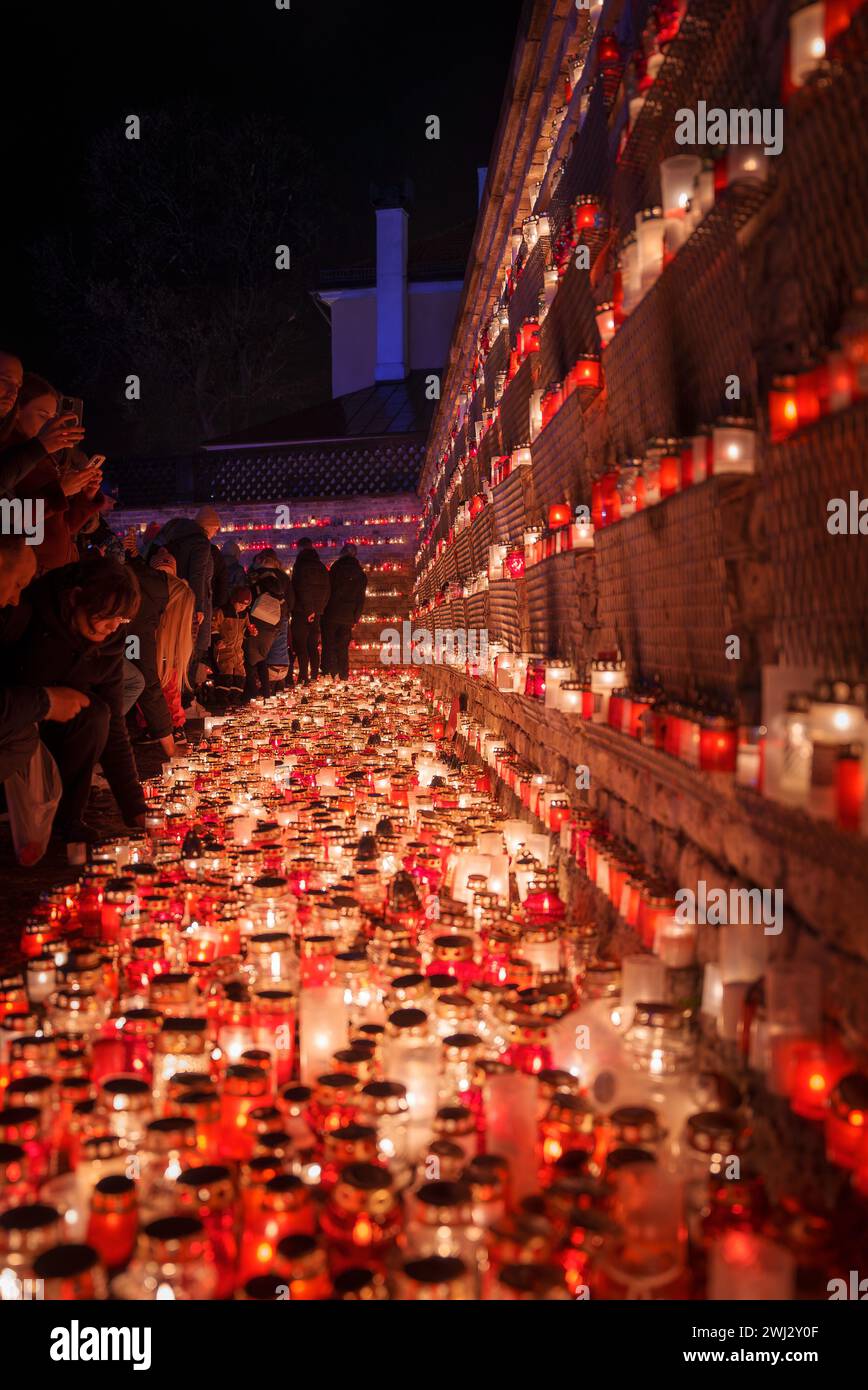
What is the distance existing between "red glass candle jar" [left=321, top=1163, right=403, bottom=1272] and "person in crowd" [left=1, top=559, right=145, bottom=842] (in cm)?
279

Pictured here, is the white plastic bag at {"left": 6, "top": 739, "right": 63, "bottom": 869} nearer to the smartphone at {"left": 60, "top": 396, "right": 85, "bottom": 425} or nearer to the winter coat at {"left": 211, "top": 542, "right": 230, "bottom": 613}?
the smartphone at {"left": 60, "top": 396, "right": 85, "bottom": 425}

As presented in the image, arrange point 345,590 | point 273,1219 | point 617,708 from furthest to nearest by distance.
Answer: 1. point 345,590
2. point 617,708
3. point 273,1219

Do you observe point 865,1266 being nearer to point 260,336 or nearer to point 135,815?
point 135,815

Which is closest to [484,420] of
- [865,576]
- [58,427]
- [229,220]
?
[58,427]

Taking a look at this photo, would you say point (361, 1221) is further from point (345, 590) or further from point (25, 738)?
point (345, 590)

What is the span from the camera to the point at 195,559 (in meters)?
8.98

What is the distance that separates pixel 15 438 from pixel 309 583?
9523 millimetres

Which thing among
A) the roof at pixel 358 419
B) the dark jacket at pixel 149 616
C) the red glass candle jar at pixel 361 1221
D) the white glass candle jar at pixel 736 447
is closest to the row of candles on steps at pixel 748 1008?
the red glass candle jar at pixel 361 1221

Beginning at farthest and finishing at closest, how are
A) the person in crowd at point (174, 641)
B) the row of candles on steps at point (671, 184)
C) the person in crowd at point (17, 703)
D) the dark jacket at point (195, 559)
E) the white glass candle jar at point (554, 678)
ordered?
1. the dark jacket at point (195, 559)
2. the person in crowd at point (174, 641)
3. the white glass candle jar at point (554, 678)
4. the person in crowd at point (17, 703)
5. the row of candles on steps at point (671, 184)

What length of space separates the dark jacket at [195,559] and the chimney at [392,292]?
1843 cm

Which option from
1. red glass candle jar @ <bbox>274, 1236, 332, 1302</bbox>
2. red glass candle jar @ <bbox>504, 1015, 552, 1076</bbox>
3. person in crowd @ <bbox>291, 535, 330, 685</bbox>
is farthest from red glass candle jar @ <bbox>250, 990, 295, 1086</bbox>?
person in crowd @ <bbox>291, 535, 330, 685</bbox>

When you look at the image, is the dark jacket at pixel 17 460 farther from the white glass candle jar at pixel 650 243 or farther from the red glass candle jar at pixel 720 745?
the red glass candle jar at pixel 720 745

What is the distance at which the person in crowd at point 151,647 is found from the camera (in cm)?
648

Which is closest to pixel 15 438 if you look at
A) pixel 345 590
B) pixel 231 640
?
pixel 231 640
